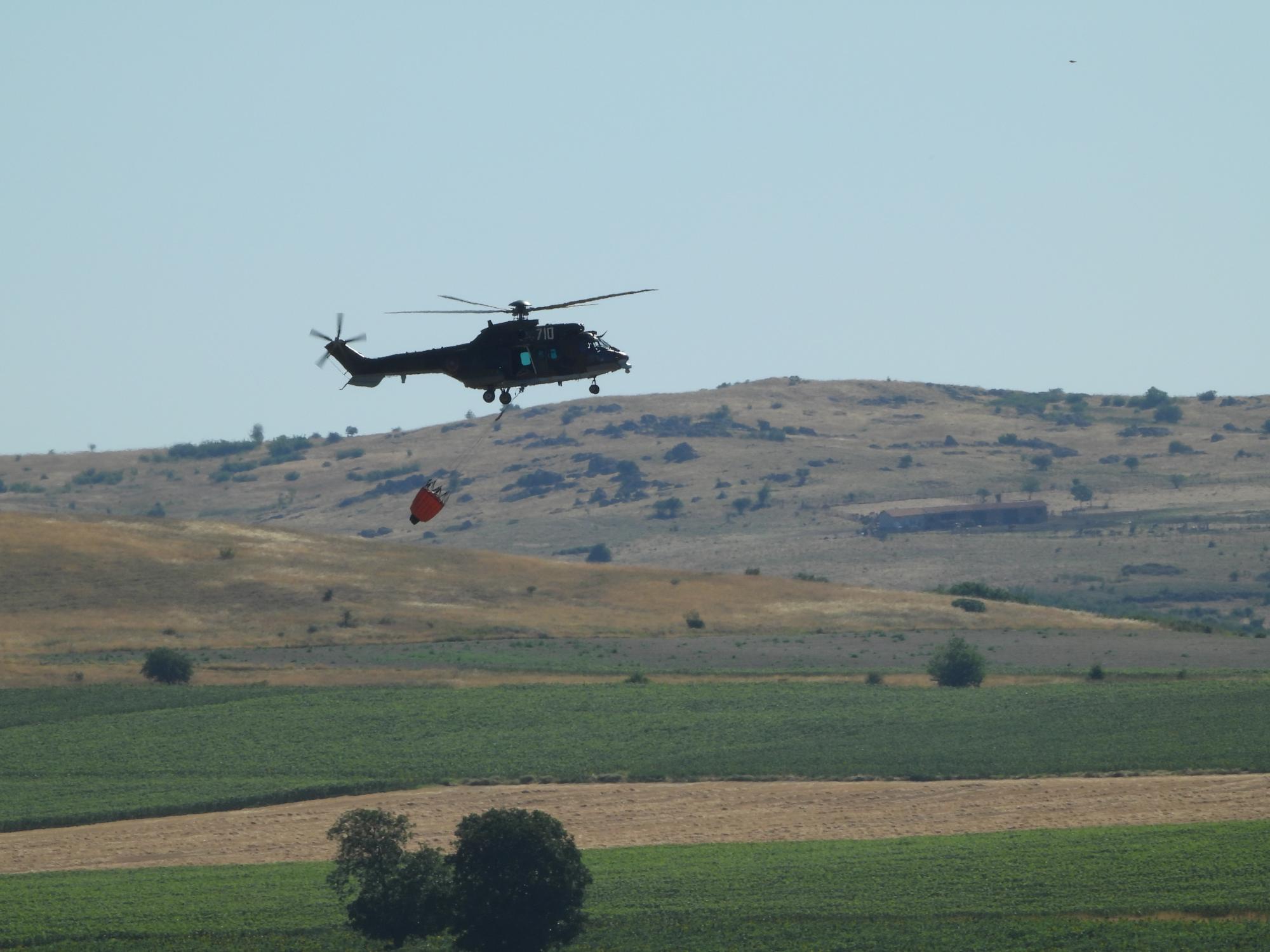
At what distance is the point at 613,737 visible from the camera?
80.9m

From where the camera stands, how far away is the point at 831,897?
52.9 m

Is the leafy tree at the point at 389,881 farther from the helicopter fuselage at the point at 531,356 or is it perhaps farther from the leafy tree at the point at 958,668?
the leafy tree at the point at 958,668

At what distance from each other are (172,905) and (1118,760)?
131ft

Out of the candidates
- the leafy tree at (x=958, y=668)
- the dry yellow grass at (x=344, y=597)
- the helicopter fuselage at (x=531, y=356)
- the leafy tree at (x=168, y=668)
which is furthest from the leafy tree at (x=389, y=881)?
the dry yellow grass at (x=344, y=597)

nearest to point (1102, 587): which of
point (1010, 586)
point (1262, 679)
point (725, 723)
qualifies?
point (1010, 586)

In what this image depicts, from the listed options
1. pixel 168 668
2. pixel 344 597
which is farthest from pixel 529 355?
pixel 344 597

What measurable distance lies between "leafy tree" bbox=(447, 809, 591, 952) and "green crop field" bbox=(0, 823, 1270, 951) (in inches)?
48.5

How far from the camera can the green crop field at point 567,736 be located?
72625 millimetres

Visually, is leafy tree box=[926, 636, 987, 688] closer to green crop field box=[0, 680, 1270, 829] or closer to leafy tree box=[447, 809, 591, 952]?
green crop field box=[0, 680, 1270, 829]

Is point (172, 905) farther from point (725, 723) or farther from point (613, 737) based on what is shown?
point (725, 723)

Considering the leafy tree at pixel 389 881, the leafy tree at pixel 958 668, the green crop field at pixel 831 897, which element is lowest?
the green crop field at pixel 831 897

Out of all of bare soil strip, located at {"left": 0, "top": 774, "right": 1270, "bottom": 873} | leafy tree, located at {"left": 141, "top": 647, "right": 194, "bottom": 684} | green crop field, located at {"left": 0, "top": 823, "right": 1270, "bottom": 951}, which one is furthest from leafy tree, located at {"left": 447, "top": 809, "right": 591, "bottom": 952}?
leafy tree, located at {"left": 141, "top": 647, "right": 194, "bottom": 684}

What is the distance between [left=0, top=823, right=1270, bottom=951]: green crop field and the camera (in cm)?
4822

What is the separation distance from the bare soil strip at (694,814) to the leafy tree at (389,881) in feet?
27.4
